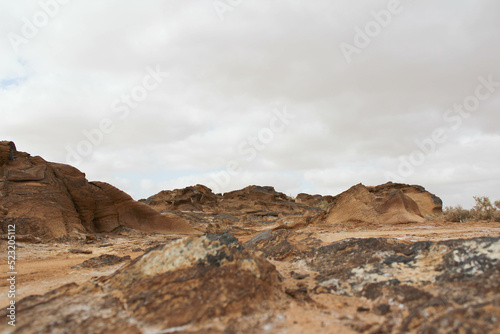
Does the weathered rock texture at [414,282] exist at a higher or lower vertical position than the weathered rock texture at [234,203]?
lower

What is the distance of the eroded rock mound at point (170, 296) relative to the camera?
254 centimetres

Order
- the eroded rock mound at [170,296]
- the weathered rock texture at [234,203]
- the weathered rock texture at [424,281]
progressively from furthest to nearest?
the weathered rock texture at [234,203]
the eroded rock mound at [170,296]
the weathered rock texture at [424,281]

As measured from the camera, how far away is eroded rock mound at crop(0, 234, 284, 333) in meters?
2.54

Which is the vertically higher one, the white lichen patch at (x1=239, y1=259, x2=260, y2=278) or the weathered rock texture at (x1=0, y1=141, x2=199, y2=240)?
the weathered rock texture at (x1=0, y1=141, x2=199, y2=240)

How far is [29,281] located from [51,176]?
754 centimetres

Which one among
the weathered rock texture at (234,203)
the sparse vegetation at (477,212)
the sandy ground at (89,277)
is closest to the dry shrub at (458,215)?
the sparse vegetation at (477,212)

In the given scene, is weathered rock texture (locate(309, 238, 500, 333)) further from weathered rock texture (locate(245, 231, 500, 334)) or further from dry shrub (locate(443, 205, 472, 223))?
dry shrub (locate(443, 205, 472, 223))

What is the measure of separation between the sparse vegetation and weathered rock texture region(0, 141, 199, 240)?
9877mm

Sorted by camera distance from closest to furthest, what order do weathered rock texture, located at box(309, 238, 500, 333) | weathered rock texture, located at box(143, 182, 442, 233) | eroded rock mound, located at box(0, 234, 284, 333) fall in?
weathered rock texture, located at box(309, 238, 500, 333) → eroded rock mound, located at box(0, 234, 284, 333) → weathered rock texture, located at box(143, 182, 442, 233)

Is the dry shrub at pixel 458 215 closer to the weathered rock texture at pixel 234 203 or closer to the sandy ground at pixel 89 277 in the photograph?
the sandy ground at pixel 89 277

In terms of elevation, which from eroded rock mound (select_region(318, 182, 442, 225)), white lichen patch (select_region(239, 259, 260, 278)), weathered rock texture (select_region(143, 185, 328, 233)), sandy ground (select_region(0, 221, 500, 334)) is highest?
weathered rock texture (select_region(143, 185, 328, 233))

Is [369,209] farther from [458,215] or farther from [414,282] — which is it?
[414,282]

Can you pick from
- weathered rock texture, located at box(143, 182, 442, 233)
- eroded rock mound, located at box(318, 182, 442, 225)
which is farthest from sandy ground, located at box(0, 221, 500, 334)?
weathered rock texture, located at box(143, 182, 442, 233)

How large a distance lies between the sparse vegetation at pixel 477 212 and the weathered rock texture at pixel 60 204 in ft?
32.4
